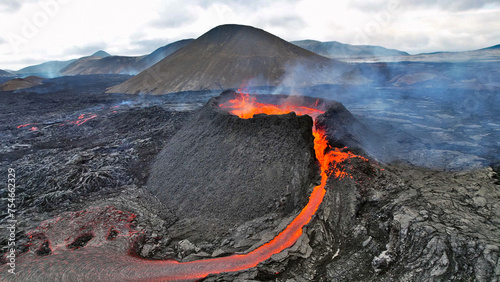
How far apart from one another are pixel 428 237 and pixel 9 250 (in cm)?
1457

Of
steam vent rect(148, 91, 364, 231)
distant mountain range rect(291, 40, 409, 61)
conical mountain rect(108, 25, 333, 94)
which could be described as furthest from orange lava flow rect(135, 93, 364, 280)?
distant mountain range rect(291, 40, 409, 61)

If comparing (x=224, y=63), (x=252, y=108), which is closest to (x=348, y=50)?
(x=224, y=63)

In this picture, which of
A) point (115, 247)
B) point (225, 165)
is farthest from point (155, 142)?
point (115, 247)

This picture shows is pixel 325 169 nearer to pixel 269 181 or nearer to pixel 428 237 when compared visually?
pixel 269 181

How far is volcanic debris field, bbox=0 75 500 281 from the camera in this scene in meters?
7.73

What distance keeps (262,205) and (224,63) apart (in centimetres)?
5083

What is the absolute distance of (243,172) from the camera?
1189 centimetres

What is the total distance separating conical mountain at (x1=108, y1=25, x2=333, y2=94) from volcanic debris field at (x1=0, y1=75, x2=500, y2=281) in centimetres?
3623

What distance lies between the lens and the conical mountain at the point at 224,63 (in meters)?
53.4

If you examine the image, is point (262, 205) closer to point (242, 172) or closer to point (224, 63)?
point (242, 172)

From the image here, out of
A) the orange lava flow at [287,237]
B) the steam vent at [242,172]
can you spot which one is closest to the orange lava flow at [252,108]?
the steam vent at [242,172]

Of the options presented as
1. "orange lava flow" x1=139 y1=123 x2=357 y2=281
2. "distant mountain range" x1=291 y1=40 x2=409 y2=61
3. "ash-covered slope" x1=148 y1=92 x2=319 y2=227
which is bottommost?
"orange lava flow" x1=139 y1=123 x2=357 y2=281

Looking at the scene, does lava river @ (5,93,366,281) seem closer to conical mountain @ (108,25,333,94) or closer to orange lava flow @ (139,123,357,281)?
orange lava flow @ (139,123,357,281)

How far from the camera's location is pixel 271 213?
34.2ft
